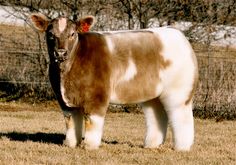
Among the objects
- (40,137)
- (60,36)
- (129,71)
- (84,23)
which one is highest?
(84,23)

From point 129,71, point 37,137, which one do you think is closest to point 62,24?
point 129,71

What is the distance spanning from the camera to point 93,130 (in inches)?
368

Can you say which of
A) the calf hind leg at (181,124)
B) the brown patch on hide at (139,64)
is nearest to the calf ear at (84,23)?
the brown patch on hide at (139,64)

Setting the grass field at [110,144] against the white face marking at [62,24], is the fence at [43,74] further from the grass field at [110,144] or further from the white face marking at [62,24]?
the white face marking at [62,24]

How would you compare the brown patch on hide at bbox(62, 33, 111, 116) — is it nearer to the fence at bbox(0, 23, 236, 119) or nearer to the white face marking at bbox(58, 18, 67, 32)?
the white face marking at bbox(58, 18, 67, 32)

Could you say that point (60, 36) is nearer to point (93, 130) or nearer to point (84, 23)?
point (84, 23)

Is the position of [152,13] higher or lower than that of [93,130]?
higher

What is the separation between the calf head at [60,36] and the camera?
9.05 metres

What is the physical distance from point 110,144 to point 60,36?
234cm

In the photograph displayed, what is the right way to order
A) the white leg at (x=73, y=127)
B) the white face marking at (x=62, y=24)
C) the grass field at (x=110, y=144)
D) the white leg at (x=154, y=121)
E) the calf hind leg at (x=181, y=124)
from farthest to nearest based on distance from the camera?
1. the white leg at (x=154, y=121)
2. the calf hind leg at (x=181, y=124)
3. the white leg at (x=73, y=127)
4. the white face marking at (x=62, y=24)
5. the grass field at (x=110, y=144)

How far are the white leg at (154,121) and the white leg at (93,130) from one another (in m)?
1.01

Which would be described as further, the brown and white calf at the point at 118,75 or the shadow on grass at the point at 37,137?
the shadow on grass at the point at 37,137

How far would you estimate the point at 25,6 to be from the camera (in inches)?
743

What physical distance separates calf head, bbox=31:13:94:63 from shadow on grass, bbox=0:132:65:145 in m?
1.91
